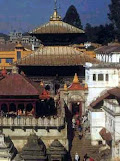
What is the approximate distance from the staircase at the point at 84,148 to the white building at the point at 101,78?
408cm

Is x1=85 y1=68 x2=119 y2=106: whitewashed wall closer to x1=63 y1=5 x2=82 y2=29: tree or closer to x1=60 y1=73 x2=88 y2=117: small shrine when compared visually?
x1=60 y1=73 x2=88 y2=117: small shrine

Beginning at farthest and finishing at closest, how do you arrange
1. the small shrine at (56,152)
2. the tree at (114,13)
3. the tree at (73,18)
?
the tree at (73,18)
the tree at (114,13)
the small shrine at (56,152)

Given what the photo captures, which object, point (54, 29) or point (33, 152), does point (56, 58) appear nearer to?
point (54, 29)

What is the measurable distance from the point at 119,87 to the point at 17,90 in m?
7.80

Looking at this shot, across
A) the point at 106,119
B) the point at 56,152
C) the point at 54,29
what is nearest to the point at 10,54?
the point at 54,29

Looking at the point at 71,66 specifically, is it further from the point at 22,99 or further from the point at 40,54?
the point at 22,99

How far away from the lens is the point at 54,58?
127ft

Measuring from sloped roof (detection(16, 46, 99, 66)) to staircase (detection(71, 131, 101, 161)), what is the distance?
318 inches

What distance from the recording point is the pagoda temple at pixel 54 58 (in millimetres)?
37938

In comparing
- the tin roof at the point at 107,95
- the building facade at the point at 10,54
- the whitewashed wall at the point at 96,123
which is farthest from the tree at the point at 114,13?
the whitewashed wall at the point at 96,123

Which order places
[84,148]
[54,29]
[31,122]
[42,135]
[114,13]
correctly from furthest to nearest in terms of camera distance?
[114,13] < [54,29] < [84,148] < [42,135] < [31,122]

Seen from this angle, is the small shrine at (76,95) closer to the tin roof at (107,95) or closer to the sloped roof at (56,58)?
the tin roof at (107,95)

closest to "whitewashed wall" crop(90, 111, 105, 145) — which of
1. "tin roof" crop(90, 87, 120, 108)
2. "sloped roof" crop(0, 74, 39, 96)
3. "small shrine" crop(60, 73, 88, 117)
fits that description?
"tin roof" crop(90, 87, 120, 108)

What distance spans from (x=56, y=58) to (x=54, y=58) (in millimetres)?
151
